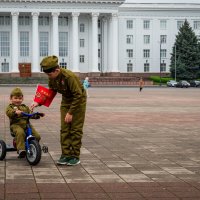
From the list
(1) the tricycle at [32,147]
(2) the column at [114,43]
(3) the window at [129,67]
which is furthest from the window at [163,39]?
(1) the tricycle at [32,147]

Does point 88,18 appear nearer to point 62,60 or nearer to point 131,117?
point 62,60

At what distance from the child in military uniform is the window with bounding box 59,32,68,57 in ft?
308

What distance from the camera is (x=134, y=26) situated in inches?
4338

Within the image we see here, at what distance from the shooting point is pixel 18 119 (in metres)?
9.99

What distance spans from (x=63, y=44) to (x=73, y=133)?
9516cm

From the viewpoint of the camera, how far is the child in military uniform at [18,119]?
9805mm

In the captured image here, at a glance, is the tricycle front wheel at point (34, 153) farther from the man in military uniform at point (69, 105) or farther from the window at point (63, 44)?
the window at point (63, 44)

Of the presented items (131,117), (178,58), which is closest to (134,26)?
(178,58)

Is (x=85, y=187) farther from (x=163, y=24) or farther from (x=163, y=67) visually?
(x=163, y=24)

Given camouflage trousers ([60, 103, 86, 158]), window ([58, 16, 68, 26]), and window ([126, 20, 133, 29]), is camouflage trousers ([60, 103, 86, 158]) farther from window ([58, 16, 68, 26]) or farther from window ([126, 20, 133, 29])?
window ([126, 20, 133, 29])

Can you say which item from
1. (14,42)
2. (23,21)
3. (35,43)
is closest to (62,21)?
(23,21)

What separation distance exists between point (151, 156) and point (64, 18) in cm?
9548

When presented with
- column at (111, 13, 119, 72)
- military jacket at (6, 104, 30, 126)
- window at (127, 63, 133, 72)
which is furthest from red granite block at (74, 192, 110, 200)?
window at (127, 63, 133, 72)

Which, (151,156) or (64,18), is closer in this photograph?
(151,156)
